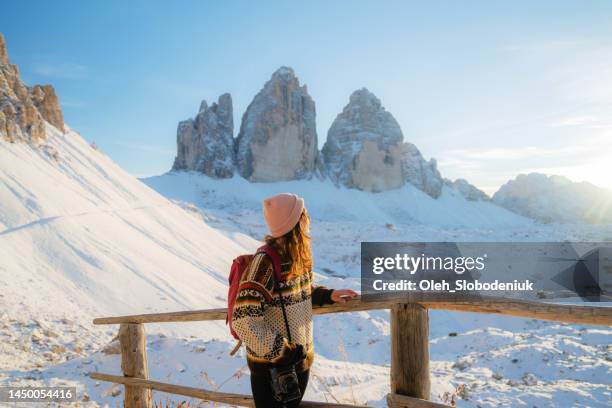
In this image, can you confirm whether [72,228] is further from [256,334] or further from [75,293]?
[256,334]

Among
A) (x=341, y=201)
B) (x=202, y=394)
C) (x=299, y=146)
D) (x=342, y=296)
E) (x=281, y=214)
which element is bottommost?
(x=202, y=394)

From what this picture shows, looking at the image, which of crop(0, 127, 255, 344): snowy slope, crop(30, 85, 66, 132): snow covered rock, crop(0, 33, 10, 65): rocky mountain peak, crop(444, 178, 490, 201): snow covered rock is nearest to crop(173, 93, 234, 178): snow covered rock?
crop(30, 85, 66, 132): snow covered rock

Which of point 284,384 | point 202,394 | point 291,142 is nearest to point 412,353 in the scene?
point 284,384

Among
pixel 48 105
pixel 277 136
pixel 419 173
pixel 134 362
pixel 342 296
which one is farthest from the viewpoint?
pixel 419 173

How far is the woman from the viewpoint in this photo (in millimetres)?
2117

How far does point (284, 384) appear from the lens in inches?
84.2

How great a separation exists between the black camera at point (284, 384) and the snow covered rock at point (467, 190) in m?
115

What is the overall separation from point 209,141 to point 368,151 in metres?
34.3

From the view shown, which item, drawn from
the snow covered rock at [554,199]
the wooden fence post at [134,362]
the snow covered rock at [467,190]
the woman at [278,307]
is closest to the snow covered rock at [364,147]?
the snow covered rock at [467,190]

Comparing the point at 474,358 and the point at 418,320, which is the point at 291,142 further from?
the point at 418,320

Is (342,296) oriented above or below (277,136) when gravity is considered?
below

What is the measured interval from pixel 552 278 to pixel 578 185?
119350mm

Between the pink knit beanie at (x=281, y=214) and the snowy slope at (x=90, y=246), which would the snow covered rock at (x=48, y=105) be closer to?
the snowy slope at (x=90, y=246)

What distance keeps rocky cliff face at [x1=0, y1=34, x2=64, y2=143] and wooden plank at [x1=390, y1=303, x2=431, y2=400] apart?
22600 mm
